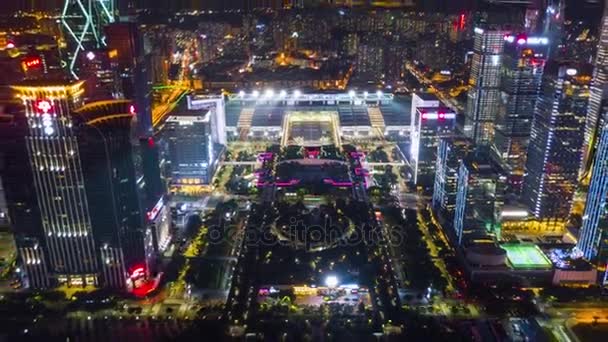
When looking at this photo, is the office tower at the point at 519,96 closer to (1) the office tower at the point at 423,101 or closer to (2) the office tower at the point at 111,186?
(1) the office tower at the point at 423,101

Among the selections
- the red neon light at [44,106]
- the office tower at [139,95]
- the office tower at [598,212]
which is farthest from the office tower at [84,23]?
the office tower at [598,212]

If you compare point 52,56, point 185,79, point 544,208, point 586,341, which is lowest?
point 586,341

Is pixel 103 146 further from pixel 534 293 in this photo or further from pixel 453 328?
pixel 534 293

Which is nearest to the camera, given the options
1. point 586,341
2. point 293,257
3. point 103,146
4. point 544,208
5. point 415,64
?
point 586,341

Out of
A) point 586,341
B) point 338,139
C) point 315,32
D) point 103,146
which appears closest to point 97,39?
point 103,146

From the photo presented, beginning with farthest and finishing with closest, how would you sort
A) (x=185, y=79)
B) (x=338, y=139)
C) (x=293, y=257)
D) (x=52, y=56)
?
(x=185, y=79)
(x=338, y=139)
(x=52, y=56)
(x=293, y=257)

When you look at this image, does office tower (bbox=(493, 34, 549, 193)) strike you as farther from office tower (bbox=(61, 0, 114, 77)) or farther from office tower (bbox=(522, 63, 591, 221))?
office tower (bbox=(61, 0, 114, 77))
